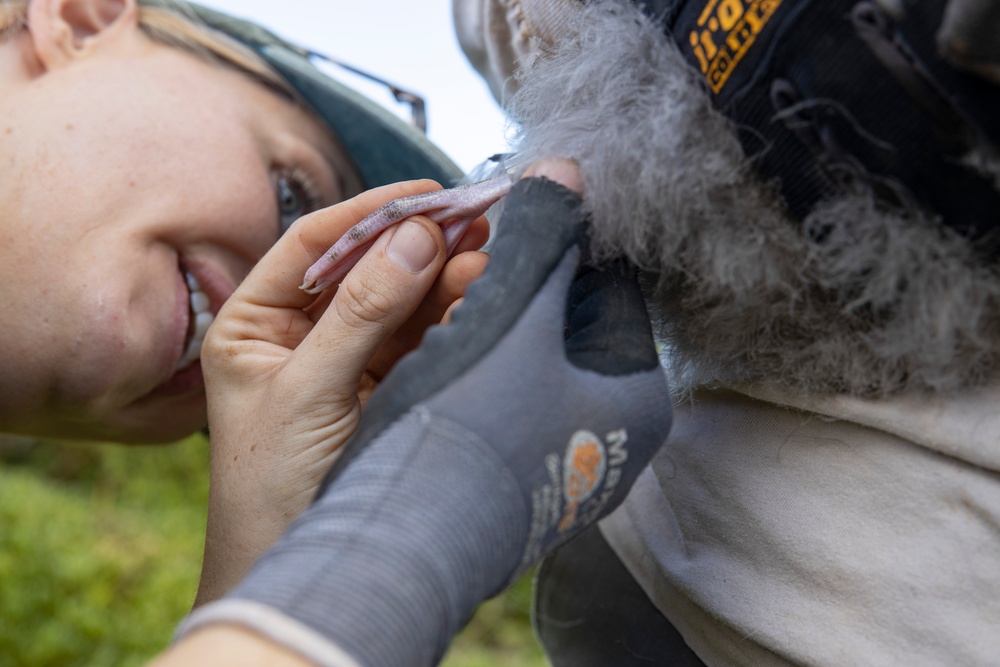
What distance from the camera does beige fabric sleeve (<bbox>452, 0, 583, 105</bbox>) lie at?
1.87ft

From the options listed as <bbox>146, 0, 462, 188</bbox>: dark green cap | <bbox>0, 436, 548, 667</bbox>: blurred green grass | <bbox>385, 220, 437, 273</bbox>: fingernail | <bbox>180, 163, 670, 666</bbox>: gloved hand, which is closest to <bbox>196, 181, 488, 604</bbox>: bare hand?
<bbox>385, 220, 437, 273</bbox>: fingernail

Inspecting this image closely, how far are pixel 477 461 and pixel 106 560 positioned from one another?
1690mm

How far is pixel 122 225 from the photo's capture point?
0.74 metres

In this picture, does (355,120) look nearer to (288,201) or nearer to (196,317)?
(288,201)

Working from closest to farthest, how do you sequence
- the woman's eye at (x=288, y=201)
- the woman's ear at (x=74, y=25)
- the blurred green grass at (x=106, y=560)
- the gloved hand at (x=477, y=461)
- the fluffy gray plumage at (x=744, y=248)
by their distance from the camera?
1. the gloved hand at (x=477, y=461)
2. the fluffy gray plumage at (x=744, y=248)
3. the woman's ear at (x=74, y=25)
4. the woman's eye at (x=288, y=201)
5. the blurred green grass at (x=106, y=560)

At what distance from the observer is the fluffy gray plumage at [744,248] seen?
40cm

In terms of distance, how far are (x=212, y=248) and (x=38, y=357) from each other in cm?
20

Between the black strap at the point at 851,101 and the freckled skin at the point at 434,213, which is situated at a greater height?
the black strap at the point at 851,101

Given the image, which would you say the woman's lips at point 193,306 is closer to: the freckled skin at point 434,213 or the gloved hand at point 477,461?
the freckled skin at point 434,213

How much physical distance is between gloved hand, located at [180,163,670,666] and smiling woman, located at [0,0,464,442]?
0.47 metres

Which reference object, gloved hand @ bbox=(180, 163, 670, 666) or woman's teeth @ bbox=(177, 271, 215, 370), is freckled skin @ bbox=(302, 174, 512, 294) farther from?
woman's teeth @ bbox=(177, 271, 215, 370)

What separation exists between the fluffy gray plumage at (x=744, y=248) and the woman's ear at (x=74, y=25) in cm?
62

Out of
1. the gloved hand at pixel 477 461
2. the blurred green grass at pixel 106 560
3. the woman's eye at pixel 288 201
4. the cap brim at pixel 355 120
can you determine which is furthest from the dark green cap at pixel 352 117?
the blurred green grass at pixel 106 560

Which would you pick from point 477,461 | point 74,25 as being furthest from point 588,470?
point 74,25
